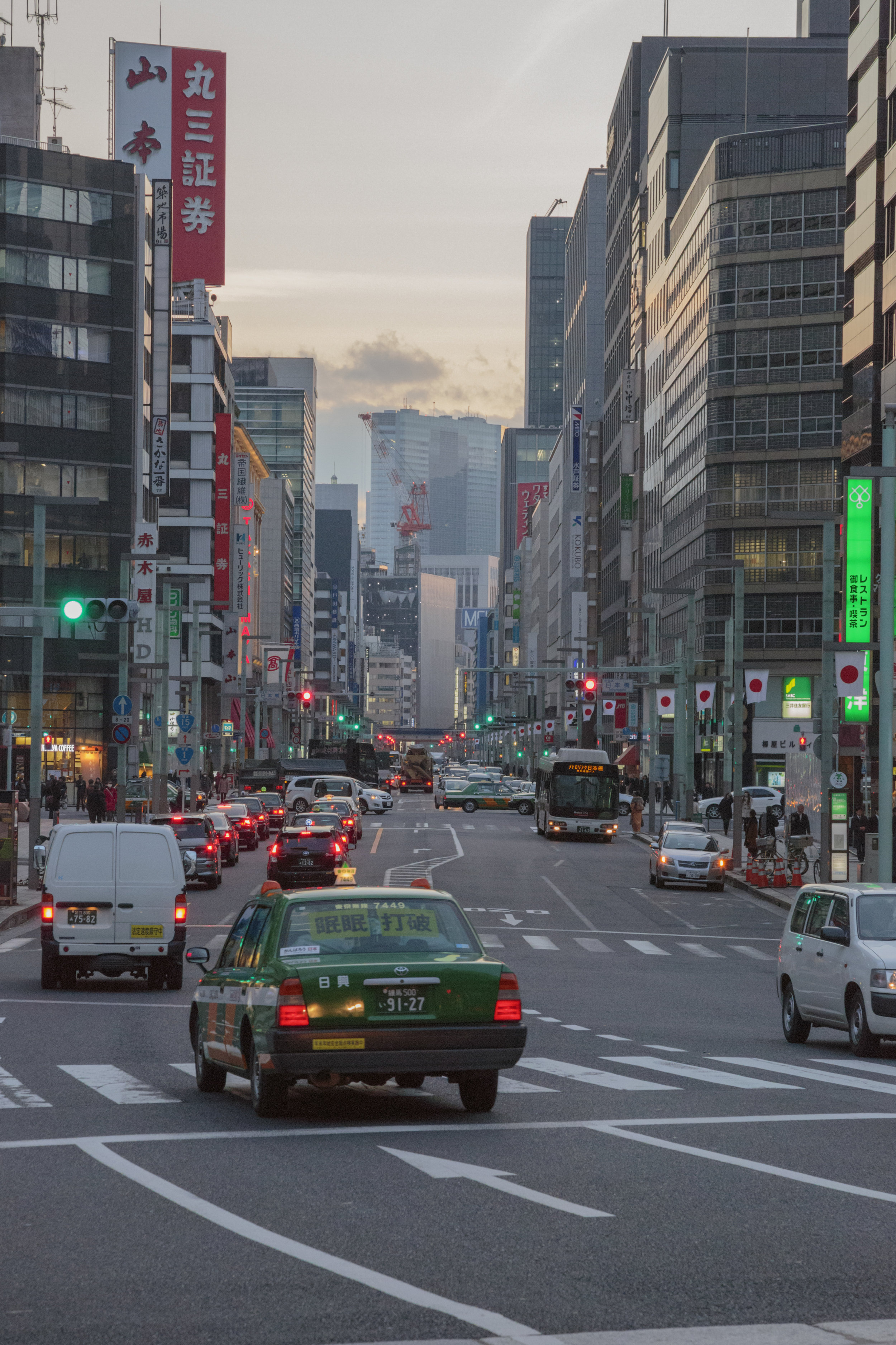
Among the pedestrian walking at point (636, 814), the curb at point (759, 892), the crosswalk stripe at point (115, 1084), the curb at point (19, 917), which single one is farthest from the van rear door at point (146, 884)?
the pedestrian walking at point (636, 814)

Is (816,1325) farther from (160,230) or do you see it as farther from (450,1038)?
(160,230)

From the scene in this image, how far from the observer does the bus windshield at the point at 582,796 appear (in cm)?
6725

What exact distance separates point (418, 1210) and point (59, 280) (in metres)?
80.5

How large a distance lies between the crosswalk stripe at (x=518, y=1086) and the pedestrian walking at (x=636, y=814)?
204 ft

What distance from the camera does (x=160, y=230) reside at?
287ft

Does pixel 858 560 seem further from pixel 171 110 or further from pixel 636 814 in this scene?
pixel 171 110

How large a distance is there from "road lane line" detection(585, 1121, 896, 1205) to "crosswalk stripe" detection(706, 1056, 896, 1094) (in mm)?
3444

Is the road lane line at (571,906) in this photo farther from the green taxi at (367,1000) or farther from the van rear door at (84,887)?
the green taxi at (367,1000)

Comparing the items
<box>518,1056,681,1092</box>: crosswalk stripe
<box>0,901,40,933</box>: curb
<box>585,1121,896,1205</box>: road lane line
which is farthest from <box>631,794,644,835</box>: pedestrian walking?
<box>585,1121,896,1205</box>: road lane line

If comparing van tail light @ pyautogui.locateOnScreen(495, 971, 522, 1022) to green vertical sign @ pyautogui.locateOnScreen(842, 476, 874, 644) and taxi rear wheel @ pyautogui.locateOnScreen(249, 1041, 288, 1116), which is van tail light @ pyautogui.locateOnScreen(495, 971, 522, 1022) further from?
green vertical sign @ pyautogui.locateOnScreen(842, 476, 874, 644)

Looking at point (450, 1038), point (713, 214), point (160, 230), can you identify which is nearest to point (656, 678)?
point (713, 214)

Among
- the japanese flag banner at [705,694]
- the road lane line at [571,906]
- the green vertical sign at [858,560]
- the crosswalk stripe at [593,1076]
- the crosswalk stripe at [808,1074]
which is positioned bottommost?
the road lane line at [571,906]

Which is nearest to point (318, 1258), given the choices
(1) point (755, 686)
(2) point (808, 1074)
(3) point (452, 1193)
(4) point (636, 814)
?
(3) point (452, 1193)

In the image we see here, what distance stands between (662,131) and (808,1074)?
105713mm
